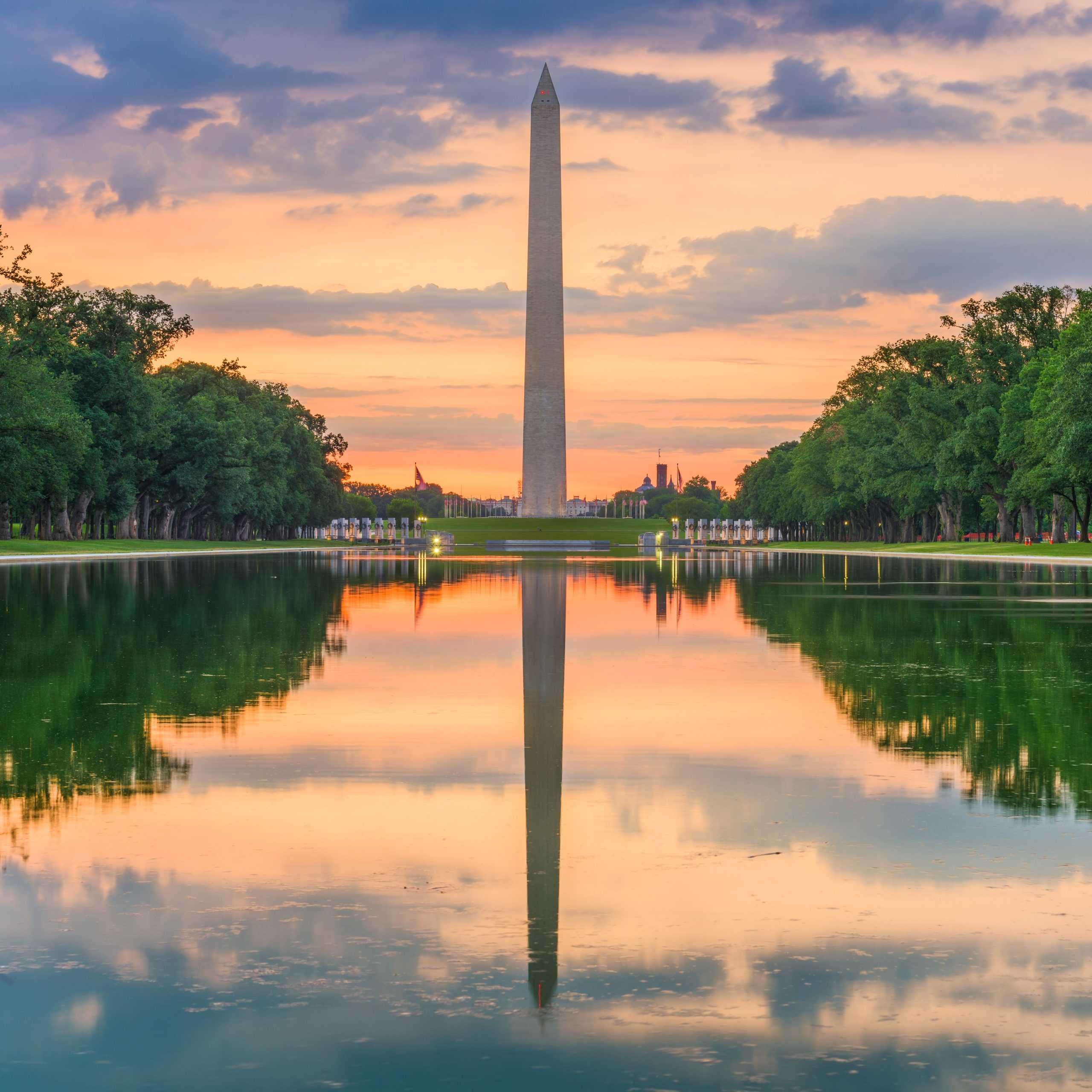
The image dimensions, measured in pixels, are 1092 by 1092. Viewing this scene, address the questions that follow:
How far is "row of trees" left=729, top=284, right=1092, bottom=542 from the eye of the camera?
211 feet

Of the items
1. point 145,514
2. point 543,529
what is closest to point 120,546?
point 543,529

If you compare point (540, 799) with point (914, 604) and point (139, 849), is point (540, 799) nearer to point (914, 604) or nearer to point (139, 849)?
point (139, 849)

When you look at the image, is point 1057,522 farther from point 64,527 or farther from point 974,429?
point 64,527

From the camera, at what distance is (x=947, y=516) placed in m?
97.2

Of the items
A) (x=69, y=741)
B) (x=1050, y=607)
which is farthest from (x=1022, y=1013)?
(x=1050, y=607)

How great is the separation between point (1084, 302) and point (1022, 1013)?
247ft

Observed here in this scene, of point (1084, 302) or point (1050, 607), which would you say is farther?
point (1084, 302)

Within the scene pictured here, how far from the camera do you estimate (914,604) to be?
29484mm

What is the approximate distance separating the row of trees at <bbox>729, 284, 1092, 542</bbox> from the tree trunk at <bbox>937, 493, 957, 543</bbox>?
0.45ft

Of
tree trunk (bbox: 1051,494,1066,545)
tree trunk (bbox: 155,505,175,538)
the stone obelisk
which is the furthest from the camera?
tree trunk (bbox: 155,505,175,538)

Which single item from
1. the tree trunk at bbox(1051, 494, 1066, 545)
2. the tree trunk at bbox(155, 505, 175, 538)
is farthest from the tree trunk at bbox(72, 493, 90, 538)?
the tree trunk at bbox(1051, 494, 1066, 545)

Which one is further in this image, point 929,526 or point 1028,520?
point 929,526

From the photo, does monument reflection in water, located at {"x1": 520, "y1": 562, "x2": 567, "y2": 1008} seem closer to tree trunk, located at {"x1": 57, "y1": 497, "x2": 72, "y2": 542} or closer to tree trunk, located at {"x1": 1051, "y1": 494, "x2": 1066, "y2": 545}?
tree trunk, located at {"x1": 57, "y1": 497, "x2": 72, "y2": 542}

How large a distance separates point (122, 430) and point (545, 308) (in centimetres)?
2270
